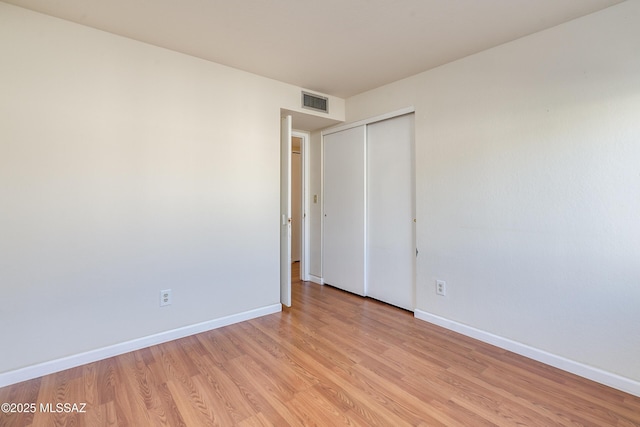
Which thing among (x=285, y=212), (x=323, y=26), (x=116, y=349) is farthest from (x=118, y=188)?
(x=323, y=26)

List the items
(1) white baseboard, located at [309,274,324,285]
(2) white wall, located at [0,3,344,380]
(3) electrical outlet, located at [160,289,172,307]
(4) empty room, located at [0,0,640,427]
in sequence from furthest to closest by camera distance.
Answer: (1) white baseboard, located at [309,274,324,285] → (3) electrical outlet, located at [160,289,172,307] → (2) white wall, located at [0,3,344,380] → (4) empty room, located at [0,0,640,427]

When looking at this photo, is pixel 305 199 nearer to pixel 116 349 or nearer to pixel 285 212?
pixel 285 212

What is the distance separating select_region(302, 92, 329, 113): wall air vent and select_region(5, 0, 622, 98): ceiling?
0.55 m

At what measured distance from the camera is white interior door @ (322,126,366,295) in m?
3.53

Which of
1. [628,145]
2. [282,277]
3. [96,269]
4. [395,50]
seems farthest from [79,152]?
[628,145]

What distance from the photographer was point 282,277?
3.20 m

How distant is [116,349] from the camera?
7.25 feet

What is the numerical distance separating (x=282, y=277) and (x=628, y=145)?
9.38ft

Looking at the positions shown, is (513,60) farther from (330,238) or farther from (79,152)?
(79,152)

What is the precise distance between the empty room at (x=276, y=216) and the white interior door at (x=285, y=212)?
5.8 inches

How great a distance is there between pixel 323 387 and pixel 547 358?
5.24 feet

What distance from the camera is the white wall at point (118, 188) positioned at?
1897 millimetres

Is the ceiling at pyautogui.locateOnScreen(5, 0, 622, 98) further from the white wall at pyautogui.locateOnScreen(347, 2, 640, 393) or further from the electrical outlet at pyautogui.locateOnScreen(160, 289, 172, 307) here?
the electrical outlet at pyautogui.locateOnScreen(160, 289, 172, 307)

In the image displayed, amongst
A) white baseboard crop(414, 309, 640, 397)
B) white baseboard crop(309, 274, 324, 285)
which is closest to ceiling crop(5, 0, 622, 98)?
white baseboard crop(414, 309, 640, 397)
